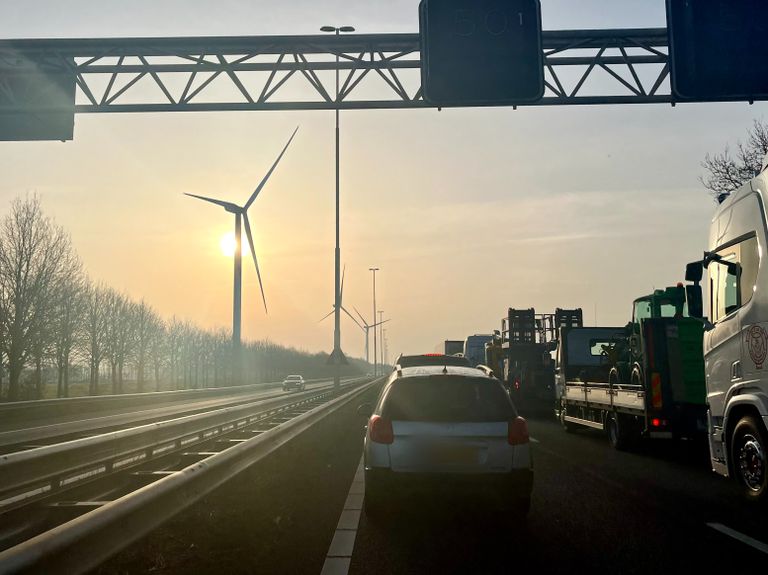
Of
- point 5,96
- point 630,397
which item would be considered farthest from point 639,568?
point 5,96

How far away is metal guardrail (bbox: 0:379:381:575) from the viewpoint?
4.95 m

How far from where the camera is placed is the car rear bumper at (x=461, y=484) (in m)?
7.66

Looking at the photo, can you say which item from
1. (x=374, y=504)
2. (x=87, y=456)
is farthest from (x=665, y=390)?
(x=87, y=456)

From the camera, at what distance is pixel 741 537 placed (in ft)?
23.9

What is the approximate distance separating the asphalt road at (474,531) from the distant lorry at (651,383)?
1564mm

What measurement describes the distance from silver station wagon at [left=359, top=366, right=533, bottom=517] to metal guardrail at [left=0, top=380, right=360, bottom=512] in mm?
3316

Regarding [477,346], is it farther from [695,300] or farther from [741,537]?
[741,537]

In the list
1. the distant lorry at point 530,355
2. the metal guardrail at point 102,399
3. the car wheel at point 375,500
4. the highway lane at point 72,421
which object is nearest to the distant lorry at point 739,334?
the car wheel at point 375,500

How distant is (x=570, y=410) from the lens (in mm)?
20203

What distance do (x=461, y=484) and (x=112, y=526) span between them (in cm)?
315

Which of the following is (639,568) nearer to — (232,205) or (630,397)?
(630,397)

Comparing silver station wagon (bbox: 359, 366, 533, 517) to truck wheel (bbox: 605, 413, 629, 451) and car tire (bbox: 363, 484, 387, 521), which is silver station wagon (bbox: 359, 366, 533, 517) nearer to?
car tire (bbox: 363, 484, 387, 521)

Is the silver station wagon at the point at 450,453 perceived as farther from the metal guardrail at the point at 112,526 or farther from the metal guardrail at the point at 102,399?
the metal guardrail at the point at 102,399

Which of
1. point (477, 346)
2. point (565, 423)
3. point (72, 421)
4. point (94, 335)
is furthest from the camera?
point (94, 335)
